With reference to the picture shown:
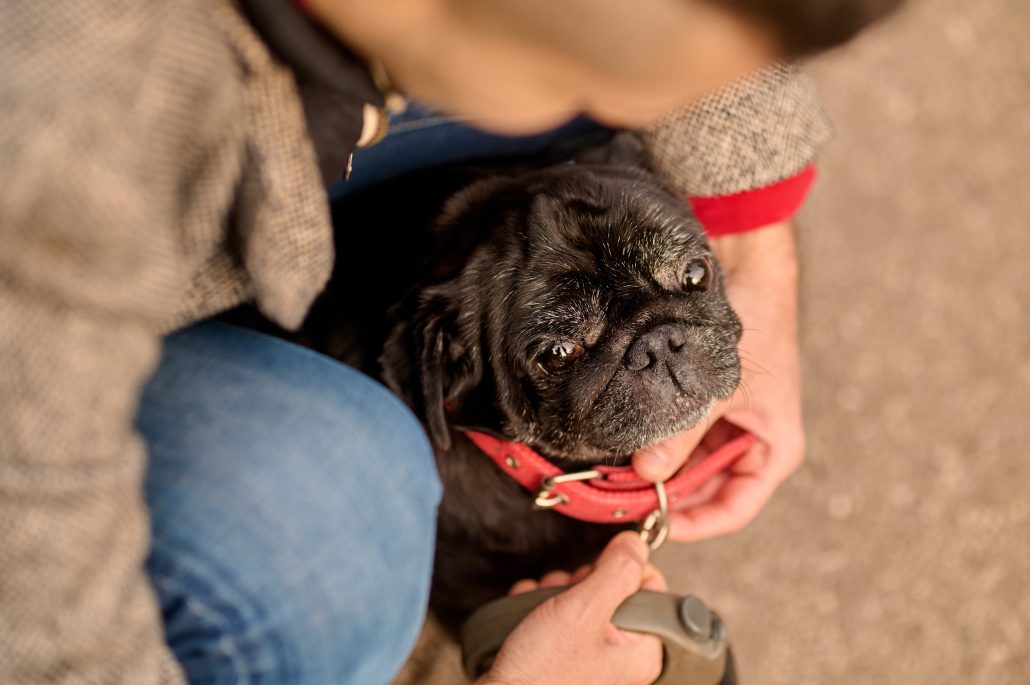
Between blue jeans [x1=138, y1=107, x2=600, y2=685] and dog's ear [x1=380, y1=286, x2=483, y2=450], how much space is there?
64 mm

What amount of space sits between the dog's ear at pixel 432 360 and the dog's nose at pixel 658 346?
0.23m

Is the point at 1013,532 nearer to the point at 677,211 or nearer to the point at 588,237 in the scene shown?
the point at 677,211

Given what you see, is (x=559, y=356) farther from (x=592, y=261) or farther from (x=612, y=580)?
(x=612, y=580)

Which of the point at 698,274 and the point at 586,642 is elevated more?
the point at 698,274

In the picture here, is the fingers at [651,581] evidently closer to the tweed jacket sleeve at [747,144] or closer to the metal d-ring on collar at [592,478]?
the metal d-ring on collar at [592,478]

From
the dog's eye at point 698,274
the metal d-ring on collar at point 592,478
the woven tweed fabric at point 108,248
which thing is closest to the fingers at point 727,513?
the metal d-ring on collar at point 592,478

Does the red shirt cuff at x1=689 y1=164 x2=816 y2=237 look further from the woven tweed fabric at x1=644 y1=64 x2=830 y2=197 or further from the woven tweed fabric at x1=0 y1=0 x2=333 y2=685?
the woven tweed fabric at x1=0 y1=0 x2=333 y2=685

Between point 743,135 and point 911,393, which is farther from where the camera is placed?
point 911,393

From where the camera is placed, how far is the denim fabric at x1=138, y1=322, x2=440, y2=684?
3.32 ft

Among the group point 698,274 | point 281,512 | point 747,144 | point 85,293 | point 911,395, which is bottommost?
point 911,395

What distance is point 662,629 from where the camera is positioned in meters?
1.28

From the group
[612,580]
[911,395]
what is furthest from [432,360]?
[911,395]

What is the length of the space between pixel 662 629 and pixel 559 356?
40 centimetres

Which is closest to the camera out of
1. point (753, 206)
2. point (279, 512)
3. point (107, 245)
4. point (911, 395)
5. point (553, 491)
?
point (107, 245)
